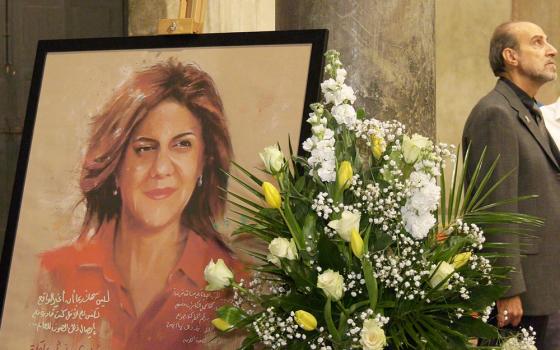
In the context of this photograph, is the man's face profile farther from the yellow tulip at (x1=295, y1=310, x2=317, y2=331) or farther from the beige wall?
the beige wall

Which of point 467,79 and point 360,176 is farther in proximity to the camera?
point 467,79

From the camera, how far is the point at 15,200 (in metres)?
4.10

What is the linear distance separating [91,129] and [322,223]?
1.10 m

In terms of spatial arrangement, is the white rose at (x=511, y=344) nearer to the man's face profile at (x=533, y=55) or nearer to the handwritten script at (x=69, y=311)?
the handwritten script at (x=69, y=311)

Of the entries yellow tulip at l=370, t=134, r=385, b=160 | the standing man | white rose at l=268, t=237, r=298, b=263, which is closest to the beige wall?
the standing man

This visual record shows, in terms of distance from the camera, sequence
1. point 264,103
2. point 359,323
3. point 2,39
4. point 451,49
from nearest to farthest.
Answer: point 359,323
point 264,103
point 2,39
point 451,49

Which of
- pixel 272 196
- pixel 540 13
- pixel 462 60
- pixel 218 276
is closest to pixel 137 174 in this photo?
pixel 218 276

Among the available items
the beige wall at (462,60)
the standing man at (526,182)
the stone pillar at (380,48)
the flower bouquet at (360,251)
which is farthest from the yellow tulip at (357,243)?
the beige wall at (462,60)

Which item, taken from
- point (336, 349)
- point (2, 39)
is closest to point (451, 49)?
point (2, 39)

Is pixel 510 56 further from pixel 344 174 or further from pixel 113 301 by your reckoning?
pixel 113 301

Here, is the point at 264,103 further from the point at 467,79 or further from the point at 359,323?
the point at 467,79

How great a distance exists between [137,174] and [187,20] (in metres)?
0.54

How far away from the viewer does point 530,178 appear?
4480mm

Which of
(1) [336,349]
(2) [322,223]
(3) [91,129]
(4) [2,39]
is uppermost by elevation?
(4) [2,39]
